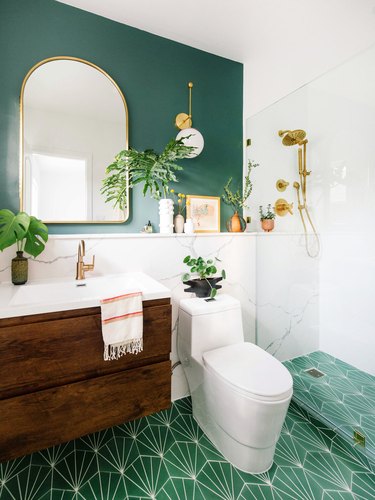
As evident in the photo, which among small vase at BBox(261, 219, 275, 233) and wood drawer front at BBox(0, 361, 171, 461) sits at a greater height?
small vase at BBox(261, 219, 275, 233)

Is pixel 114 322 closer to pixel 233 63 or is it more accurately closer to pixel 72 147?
pixel 72 147

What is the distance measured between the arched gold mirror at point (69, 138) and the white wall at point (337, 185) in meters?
1.17

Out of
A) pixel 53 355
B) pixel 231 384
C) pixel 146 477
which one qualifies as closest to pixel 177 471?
pixel 146 477

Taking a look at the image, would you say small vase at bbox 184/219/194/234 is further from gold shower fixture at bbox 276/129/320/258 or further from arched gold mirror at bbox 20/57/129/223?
gold shower fixture at bbox 276/129/320/258

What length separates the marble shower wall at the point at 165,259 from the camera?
5.15 ft

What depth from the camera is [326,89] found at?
1905mm

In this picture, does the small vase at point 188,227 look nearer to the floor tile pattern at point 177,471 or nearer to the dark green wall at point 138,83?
the dark green wall at point 138,83

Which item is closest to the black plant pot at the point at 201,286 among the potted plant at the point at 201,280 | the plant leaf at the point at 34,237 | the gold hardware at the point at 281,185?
the potted plant at the point at 201,280

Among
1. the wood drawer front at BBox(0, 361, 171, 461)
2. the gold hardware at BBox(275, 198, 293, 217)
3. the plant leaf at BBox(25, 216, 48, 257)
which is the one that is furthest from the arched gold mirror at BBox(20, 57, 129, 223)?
the gold hardware at BBox(275, 198, 293, 217)

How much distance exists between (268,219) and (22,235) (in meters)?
1.68

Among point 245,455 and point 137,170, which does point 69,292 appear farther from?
point 245,455

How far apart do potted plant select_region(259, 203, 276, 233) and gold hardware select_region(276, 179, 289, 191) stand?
0.15 metres

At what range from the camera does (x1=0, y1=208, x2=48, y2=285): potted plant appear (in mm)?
1321

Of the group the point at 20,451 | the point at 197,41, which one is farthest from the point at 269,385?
the point at 197,41
